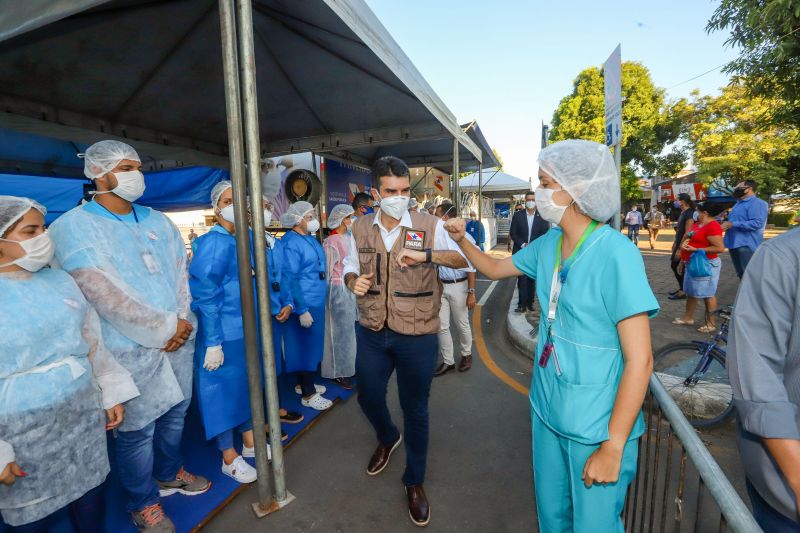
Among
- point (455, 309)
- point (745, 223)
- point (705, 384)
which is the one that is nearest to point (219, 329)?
point (455, 309)

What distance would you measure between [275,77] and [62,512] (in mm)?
3924

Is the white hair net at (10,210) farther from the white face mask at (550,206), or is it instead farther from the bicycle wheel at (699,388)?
the bicycle wheel at (699,388)

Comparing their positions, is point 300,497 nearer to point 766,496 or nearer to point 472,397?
point 472,397

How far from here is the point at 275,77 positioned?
4141 millimetres

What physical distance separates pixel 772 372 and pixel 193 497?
10.1 ft

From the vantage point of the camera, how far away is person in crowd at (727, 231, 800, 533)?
1.07 meters

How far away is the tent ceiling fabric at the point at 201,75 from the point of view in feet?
9.52

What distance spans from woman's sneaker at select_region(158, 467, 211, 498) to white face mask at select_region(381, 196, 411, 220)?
220 centimetres

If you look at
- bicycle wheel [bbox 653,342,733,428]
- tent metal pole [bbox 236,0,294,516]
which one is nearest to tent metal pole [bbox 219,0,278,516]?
tent metal pole [bbox 236,0,294,516]

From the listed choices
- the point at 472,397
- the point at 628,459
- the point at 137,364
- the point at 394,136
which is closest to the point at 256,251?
the point at 137,364

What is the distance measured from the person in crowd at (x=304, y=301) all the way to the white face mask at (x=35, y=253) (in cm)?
198

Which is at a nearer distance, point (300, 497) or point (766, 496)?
point (766, 496)

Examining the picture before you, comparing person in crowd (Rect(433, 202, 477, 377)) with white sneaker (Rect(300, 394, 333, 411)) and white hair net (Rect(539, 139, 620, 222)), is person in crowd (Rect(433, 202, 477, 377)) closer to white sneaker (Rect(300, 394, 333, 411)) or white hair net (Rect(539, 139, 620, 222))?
white sneaker (Rect(300, 394, 333, 411))

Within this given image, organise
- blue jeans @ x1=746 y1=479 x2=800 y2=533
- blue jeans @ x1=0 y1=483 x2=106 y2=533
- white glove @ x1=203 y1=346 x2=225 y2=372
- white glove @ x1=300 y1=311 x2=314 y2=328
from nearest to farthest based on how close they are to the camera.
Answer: blue jeans @ x1=746 y1=479 x2=800 y2=533 < blue jeans @ x1=0 y1=483 x2=106 y2=533 < white glove @ x1=203 y1=346 x2=225 y2=372 < white glove @ x1=300 y1=311 x2=314 y2=328
